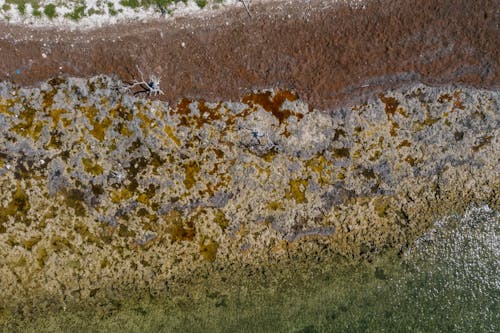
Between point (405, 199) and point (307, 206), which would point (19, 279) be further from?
point (405, 199)

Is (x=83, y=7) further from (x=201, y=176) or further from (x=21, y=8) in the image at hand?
(x=201, y=176)

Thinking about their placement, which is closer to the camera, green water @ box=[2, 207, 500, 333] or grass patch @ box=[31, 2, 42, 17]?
grass patch @ box=[31, 2, 42, 17]

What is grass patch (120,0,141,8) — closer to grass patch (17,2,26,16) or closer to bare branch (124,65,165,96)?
bare branch (124,65,165,96)

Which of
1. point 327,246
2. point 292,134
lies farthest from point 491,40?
point 327,246

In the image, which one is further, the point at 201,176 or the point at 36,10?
the point at 201,176

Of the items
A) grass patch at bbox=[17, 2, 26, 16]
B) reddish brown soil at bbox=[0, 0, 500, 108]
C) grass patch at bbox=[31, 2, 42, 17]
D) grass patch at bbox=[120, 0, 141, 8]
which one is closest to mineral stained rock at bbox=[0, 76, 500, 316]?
reddish brown soil at bbox=[0, 0, 500, 108]

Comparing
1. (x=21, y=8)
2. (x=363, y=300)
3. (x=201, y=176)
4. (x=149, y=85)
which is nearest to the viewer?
(x=21, y=8)

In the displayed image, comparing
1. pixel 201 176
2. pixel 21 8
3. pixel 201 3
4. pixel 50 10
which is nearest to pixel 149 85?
pixel 201 3
